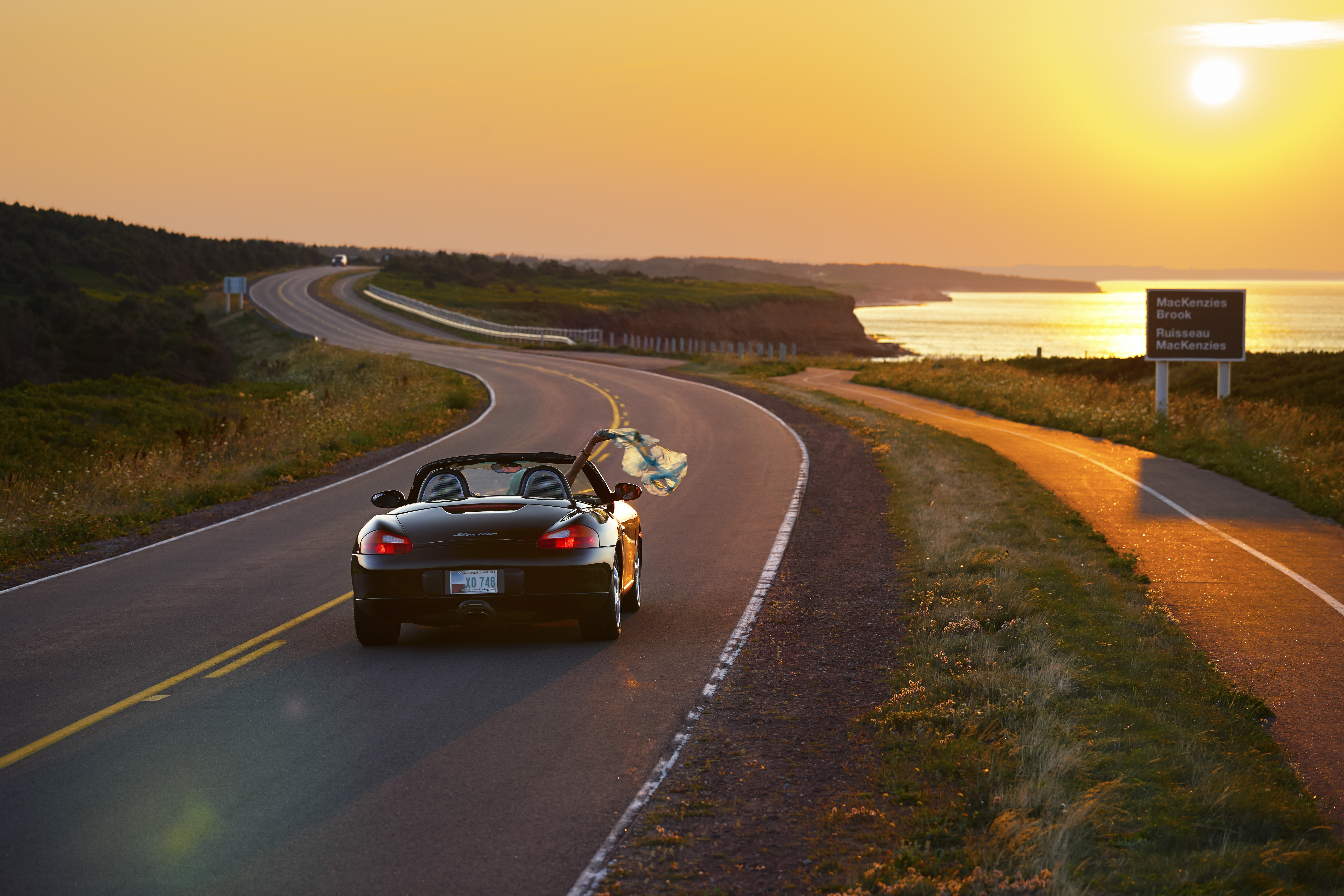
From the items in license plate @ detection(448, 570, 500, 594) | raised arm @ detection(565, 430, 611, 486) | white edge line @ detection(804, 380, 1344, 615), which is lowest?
white edge line @ detection(804, 380, 1344, 615)

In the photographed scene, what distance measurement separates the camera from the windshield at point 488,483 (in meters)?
9.57

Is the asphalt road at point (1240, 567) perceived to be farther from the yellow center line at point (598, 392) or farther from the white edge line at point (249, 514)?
the white edge line at point (249, 514)

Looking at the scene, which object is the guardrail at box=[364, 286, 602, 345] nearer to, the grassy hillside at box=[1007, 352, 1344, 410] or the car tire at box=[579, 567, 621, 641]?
the grassy hillside at box=[1007, 352, 1344, 410]

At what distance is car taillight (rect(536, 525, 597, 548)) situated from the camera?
872 cm

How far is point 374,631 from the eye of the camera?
912 centimetres

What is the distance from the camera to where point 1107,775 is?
610 centimetres

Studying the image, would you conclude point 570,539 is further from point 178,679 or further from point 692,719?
point 178,679

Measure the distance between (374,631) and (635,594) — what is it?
7.91 feet

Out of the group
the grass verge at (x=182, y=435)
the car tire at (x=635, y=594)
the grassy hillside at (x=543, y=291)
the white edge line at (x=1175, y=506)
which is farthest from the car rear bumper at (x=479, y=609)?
the grassy hillside at (x=543, y=291)

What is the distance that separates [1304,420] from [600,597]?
25.9 m

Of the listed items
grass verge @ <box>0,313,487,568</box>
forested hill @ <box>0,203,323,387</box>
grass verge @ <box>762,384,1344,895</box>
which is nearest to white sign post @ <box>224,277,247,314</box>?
forested hill @ <box>0,203,323,387</box>

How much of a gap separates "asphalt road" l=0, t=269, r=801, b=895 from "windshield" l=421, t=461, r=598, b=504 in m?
1.16

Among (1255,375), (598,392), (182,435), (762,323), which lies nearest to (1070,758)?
(182,435)

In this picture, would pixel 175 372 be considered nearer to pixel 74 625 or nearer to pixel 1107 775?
pixel 74 625
